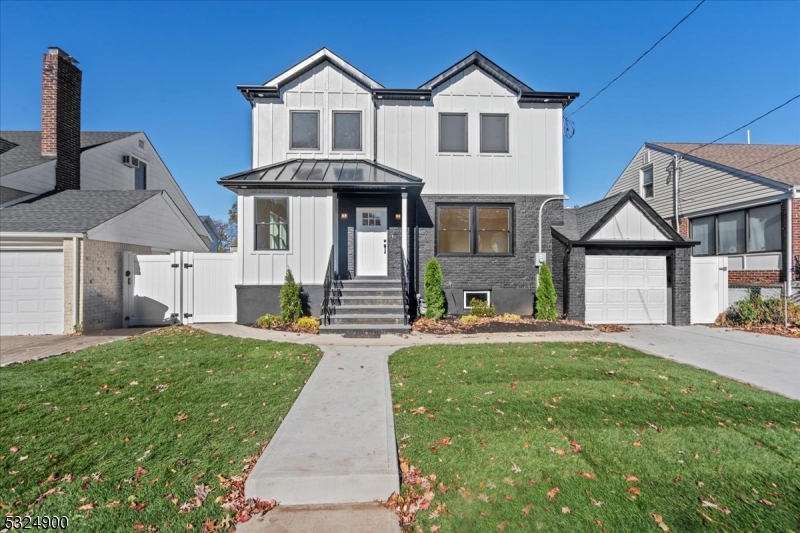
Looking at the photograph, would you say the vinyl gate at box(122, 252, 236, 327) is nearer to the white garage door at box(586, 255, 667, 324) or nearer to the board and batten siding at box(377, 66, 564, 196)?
the board and batten siding at box(377, 66, 564, 196)

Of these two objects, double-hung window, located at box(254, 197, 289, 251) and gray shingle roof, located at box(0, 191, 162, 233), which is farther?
double-hung window, located at box(254, 197, 289, 251)

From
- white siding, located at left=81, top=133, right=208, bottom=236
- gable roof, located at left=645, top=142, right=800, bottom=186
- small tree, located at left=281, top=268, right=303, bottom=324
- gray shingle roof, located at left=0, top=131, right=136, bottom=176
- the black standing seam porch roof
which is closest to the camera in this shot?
small tree, located at left=281, top=268, right=303, bottom=324

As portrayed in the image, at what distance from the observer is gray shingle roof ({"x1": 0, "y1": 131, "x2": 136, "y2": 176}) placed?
37.2 feet

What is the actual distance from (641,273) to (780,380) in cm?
561

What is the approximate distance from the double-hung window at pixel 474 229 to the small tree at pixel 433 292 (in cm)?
120

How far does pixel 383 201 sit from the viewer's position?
10.7 meters

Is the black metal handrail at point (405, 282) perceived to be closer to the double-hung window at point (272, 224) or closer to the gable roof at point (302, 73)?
the double-hung window at point (272, 224)

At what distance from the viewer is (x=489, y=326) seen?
8.98m

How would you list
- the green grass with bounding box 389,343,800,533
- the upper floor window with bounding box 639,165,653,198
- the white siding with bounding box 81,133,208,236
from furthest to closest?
1. the upper floor window with bounding box 639,165,653,198
2. the white siding with bounding box 81,133,208,236
3. the green grass with bounding box 389,343,800,533

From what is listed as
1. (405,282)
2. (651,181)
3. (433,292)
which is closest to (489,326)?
(433,292)

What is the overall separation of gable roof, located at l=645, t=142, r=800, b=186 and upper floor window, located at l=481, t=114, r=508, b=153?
346 inches

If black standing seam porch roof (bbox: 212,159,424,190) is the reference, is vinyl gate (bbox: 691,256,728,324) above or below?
below

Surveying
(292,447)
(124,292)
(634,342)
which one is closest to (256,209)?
(124,292)

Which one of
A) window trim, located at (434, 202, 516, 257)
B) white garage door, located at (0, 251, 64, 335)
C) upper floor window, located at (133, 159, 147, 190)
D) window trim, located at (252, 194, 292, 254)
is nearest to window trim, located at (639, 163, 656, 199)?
window trim, located at (434, 202, 516, 257)
